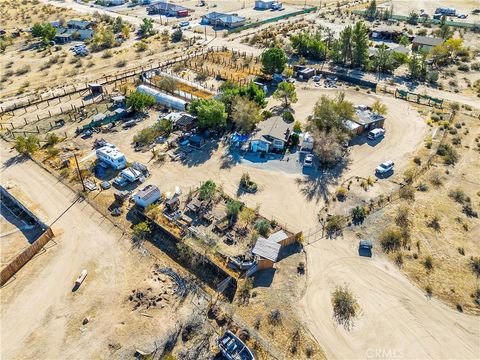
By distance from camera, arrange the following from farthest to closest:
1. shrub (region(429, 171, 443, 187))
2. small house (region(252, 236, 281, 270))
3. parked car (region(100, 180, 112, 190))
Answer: shrub (region(429, 171, 443, 187)), parked car (region(100, 180, 112, 190)), small house (region(252, 236, 281, 270))

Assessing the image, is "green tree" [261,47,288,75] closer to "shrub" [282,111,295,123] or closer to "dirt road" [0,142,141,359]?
"shrub" [282,111,295,123]

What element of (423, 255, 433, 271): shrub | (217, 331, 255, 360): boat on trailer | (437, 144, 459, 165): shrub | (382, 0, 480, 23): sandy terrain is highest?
(382, 0, 480, 23): sandy terrain

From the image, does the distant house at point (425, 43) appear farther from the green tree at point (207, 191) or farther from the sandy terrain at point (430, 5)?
the green tree at point (207, 191)

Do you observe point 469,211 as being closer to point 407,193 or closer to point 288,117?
point 407,193

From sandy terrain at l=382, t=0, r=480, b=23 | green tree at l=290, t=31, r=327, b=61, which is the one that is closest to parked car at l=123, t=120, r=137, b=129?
green tree at l=290, t=31, r=327, b=61

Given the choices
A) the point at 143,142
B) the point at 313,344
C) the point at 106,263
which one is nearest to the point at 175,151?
the point at 143,142

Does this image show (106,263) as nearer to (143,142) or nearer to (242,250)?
(242,250)

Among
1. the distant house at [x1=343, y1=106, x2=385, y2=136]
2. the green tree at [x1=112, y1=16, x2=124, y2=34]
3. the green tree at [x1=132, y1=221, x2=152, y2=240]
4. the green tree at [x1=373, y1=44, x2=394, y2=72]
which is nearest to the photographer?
the green tree at [x1=132, y1=221, x2=152, y2=240]
